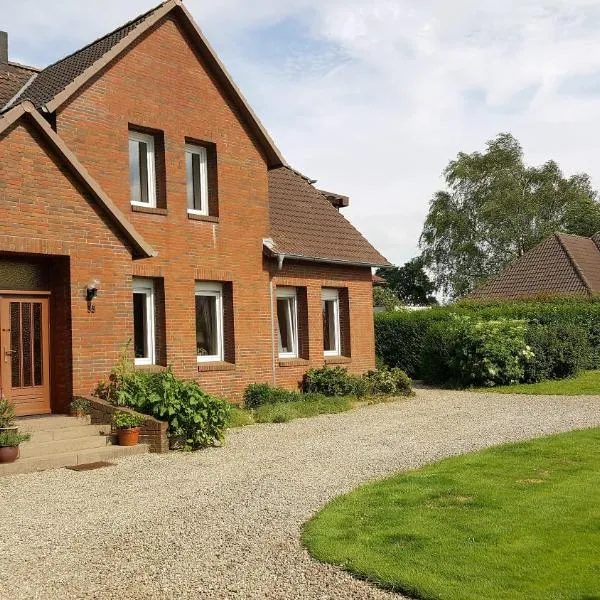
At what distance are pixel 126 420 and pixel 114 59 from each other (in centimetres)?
790

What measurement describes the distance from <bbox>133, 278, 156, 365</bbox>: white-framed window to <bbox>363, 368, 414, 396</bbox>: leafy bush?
6048 mm

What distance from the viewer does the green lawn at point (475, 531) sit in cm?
523

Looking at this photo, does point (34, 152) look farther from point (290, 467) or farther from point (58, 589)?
point (58, 589)

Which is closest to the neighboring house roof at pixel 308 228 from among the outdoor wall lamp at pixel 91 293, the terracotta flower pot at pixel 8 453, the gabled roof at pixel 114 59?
the gabled roof at pixel 114 59

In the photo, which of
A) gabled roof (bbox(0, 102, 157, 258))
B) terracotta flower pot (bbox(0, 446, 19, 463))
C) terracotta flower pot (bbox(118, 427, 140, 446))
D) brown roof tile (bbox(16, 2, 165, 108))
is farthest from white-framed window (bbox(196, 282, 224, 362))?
terracotta flower pot (bbox(0, 446, 19, 463))

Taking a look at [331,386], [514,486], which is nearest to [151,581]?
[514,486]

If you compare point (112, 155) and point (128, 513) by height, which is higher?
point (112, 155)

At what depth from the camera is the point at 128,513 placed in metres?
7.73

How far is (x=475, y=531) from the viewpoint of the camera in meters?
6.45

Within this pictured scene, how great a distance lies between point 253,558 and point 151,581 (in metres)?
0.88

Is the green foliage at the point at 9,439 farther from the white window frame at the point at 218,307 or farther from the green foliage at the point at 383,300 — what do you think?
the green foliage at the point at 383,300

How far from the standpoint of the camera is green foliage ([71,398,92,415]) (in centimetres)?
1230

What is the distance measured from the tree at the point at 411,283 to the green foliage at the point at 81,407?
63.8 meters

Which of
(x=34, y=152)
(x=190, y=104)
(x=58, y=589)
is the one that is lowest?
(x=58, y=589)
